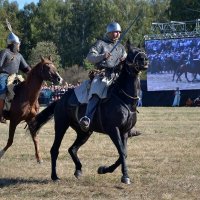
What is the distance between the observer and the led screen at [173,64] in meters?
41.3

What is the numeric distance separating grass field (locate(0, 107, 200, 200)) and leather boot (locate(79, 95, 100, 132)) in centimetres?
94

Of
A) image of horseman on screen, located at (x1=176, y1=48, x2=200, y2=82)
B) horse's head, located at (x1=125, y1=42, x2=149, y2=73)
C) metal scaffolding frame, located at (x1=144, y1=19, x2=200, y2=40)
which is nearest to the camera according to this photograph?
horse's head, located at (x1=125, y1=42, x2=149, y2=73)

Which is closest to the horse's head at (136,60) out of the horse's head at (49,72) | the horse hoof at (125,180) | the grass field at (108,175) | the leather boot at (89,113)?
the leather boot at (89,113)

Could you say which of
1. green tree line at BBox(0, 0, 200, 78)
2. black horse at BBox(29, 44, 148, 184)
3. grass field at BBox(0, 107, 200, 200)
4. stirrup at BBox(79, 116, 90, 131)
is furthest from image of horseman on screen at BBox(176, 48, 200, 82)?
stirrup at BBox(79, 116, 90, 131)

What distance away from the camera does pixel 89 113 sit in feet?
33.8

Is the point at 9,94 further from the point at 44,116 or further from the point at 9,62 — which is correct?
the point at 44,116

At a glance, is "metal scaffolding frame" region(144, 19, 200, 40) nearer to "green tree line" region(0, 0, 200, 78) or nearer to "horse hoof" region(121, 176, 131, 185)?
"green tree line" region(0, 0, 200, 78)

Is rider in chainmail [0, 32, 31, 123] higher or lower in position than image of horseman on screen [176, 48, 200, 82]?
higher

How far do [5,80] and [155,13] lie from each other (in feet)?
220

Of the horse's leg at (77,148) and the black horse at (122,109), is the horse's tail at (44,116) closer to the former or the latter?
the horse's leg at (77,148)

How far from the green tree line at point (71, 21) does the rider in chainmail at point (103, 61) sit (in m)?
59.8

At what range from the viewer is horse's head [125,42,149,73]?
9789 mm

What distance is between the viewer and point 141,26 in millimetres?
73375

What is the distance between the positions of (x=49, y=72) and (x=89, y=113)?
2721 millimetres
